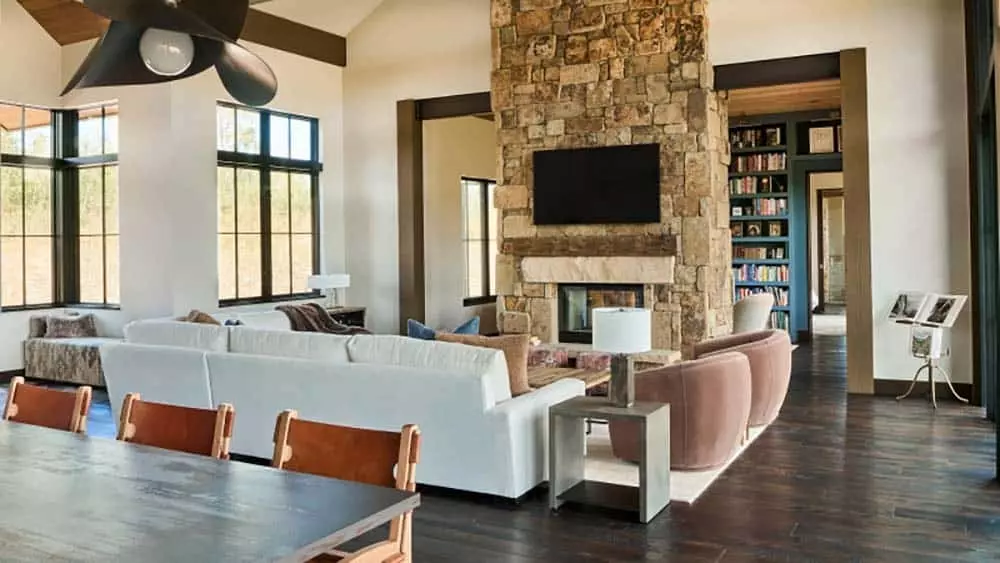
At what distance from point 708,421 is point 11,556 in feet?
13.6

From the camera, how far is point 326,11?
34.6ft

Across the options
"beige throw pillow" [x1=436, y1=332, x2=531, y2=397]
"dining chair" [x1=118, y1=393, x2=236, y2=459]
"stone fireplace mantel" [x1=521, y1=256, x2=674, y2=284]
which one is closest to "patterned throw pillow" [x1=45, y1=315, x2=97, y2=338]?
"stone fireplace mantel" [x1=521, y1=256, x2=674, y2=284]

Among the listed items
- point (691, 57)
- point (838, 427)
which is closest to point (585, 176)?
point (691, 57)

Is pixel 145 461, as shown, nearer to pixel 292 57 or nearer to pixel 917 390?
pixel 917 390

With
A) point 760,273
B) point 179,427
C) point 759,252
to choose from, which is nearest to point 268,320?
point 179,427

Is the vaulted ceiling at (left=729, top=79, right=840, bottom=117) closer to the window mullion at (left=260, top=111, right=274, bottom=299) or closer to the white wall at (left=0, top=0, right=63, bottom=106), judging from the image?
the window mullion at (left=260, top=111, right=274, bottom=299)

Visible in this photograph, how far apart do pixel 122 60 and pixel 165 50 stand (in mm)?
242

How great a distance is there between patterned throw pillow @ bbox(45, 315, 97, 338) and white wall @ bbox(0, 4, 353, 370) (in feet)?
0.62

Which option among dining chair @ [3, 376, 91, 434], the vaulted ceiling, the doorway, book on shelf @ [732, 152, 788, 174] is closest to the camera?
dining chair @ [3, 376, 91, 434]

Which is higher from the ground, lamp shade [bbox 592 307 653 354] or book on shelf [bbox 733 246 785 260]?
book on shelf [bbox 733 246 785 260]

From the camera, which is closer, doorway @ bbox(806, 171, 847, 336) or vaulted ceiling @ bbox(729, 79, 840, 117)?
vaulted ceiling @ bbox(729, 79, 840, 117)

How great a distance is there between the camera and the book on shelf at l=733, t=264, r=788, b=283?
12.4 m

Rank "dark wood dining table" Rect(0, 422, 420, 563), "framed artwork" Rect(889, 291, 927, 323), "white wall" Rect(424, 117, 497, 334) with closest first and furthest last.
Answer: "dark wood dining table" Rect(0, 422, 420, 563) → "framed artwork" Rect(889, 291, 927, 323) → "white wall" Rect(424, 117, 497, 334)

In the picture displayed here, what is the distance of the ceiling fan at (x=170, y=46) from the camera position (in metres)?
3.18
